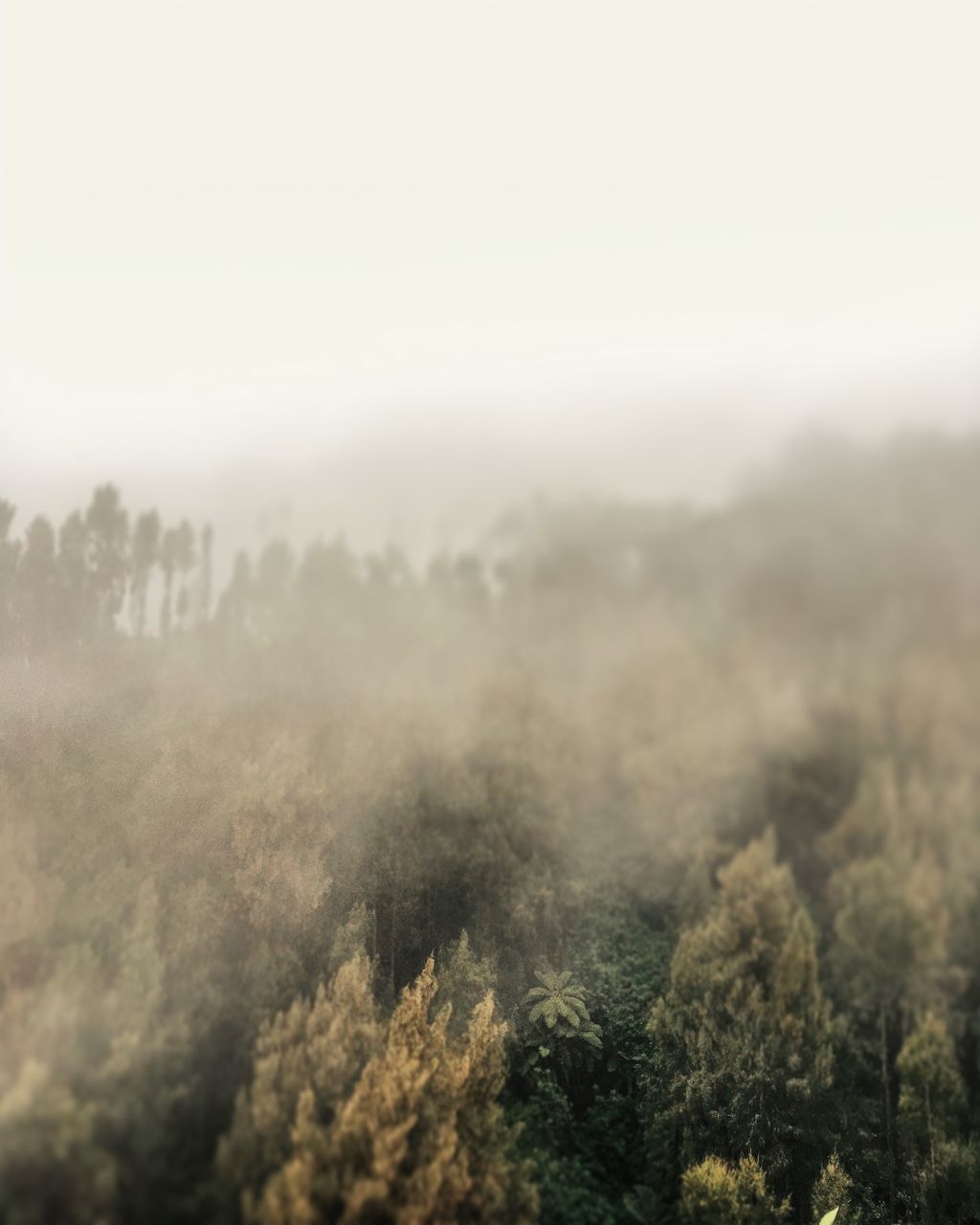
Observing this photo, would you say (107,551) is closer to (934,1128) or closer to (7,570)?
(7,570)

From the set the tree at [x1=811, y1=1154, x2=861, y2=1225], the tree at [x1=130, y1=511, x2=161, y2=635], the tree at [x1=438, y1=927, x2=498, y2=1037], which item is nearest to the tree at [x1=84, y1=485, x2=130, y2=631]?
the tree at [x1=130, y1=511, x2=161, y2=635]

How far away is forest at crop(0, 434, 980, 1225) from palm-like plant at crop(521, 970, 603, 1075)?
0.10 metres

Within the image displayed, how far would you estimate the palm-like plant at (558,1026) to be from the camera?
13.0 meters

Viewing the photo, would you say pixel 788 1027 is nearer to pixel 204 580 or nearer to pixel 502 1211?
pixel 502 1211

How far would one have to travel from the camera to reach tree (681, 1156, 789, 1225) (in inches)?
472

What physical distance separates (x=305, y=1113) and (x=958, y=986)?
20746 mm

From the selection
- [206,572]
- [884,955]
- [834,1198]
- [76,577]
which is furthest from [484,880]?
[884,955]

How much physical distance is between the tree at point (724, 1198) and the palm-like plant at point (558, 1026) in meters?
2.87

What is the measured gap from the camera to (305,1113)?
966 centimetres

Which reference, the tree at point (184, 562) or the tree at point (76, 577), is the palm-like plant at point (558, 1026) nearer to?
the tree at point (184, 562)

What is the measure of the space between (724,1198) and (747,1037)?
3.51m

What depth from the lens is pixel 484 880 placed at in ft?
48.0

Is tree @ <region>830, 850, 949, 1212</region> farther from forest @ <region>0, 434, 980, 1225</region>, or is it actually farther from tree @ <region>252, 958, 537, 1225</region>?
tree @ <region>252, 958, 537, 1225</region>

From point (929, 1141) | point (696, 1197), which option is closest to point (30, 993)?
point (696, 1197)
